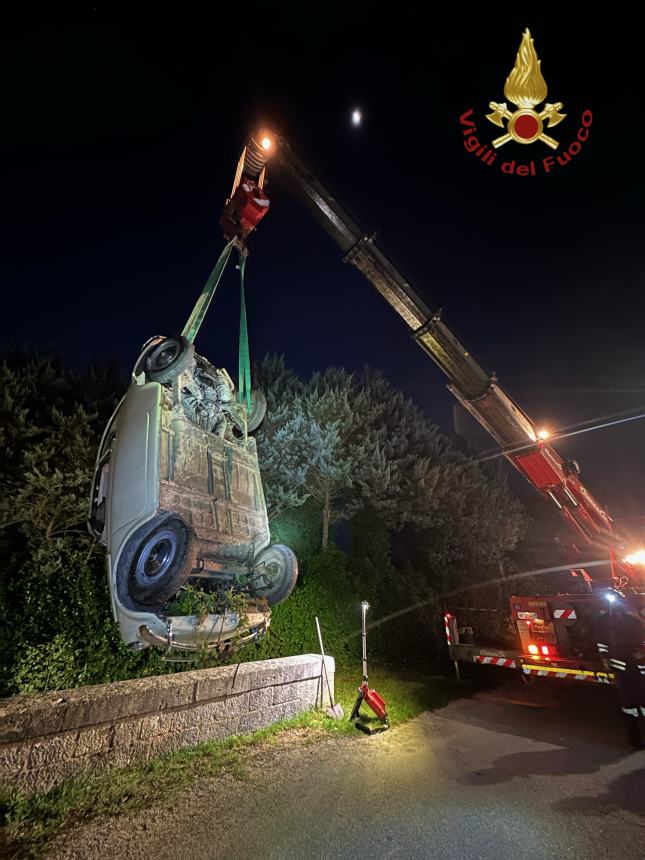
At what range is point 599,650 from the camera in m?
5.79

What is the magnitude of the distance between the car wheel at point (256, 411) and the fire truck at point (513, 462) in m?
2.27

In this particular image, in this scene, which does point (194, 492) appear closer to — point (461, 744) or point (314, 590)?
point (461, 744)

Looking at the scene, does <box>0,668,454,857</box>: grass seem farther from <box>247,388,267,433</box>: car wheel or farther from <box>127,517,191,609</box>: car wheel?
<box>247,388,267,433</box>: car wheel

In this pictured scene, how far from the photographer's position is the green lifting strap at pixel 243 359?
195 inches

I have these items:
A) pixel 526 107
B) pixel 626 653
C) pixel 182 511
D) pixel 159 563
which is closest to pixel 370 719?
pixel 626 653

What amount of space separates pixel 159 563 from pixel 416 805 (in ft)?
9.41

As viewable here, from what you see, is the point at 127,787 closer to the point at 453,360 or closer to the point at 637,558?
the point at 453,360

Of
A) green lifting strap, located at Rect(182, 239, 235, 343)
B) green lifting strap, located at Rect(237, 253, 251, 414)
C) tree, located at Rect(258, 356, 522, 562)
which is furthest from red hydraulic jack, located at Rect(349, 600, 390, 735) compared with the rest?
green lifting strap, located at Rect(182, 239, 235, 343)

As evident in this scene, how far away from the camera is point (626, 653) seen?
5.43m

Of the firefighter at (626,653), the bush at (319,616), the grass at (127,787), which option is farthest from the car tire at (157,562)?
the firefighter at (626,653)

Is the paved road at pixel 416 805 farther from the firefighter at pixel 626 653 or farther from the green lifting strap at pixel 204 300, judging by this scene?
the green lifting strap at pixel 204 300

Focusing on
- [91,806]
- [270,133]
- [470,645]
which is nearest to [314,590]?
[470,645]

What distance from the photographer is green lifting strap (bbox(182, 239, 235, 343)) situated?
489 centimetres

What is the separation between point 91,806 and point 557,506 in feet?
31.4
